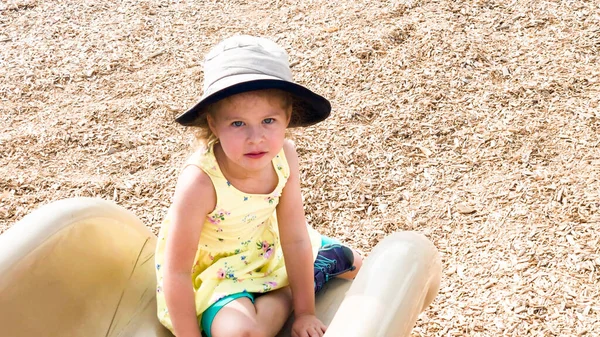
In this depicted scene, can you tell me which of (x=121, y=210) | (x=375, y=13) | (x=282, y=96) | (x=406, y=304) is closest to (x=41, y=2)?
(x=375, y=13)

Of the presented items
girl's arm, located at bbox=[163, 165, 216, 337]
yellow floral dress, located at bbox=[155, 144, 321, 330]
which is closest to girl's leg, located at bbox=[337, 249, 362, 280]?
yellow floral dress, located at bbox=[155, 144, 321, 330]

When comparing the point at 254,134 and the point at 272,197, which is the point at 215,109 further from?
the point at 272,197

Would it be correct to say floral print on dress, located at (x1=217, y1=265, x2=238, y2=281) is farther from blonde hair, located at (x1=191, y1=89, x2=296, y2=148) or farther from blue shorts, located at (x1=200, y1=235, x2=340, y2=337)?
blonde hair, located at (x1=191, y1=89, x2=296, y2=148)

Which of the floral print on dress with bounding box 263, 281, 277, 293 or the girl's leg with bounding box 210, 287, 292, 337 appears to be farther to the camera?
the floral print on dress with bounding box 263, 281, 277, 293

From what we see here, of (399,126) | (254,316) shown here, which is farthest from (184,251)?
(399,126)

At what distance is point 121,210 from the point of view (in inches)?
79.2

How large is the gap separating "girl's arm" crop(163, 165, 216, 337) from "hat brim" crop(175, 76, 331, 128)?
0.16 meters

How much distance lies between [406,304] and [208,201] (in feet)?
1.96

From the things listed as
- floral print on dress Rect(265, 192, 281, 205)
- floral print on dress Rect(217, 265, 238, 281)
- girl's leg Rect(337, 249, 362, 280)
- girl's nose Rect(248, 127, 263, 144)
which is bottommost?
girl's leg Rect(337, 249, 362, 280)

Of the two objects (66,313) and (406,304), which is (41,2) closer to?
(66,313)

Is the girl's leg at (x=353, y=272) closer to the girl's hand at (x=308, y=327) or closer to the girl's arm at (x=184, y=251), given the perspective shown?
the girl's hand at (x=308, y=327)

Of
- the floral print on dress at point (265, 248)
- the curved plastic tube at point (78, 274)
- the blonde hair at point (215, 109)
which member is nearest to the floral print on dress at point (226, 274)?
the floral print on dress at point (265, 248)

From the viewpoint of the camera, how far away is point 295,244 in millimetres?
1913

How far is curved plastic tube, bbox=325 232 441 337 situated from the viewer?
1393 mm
